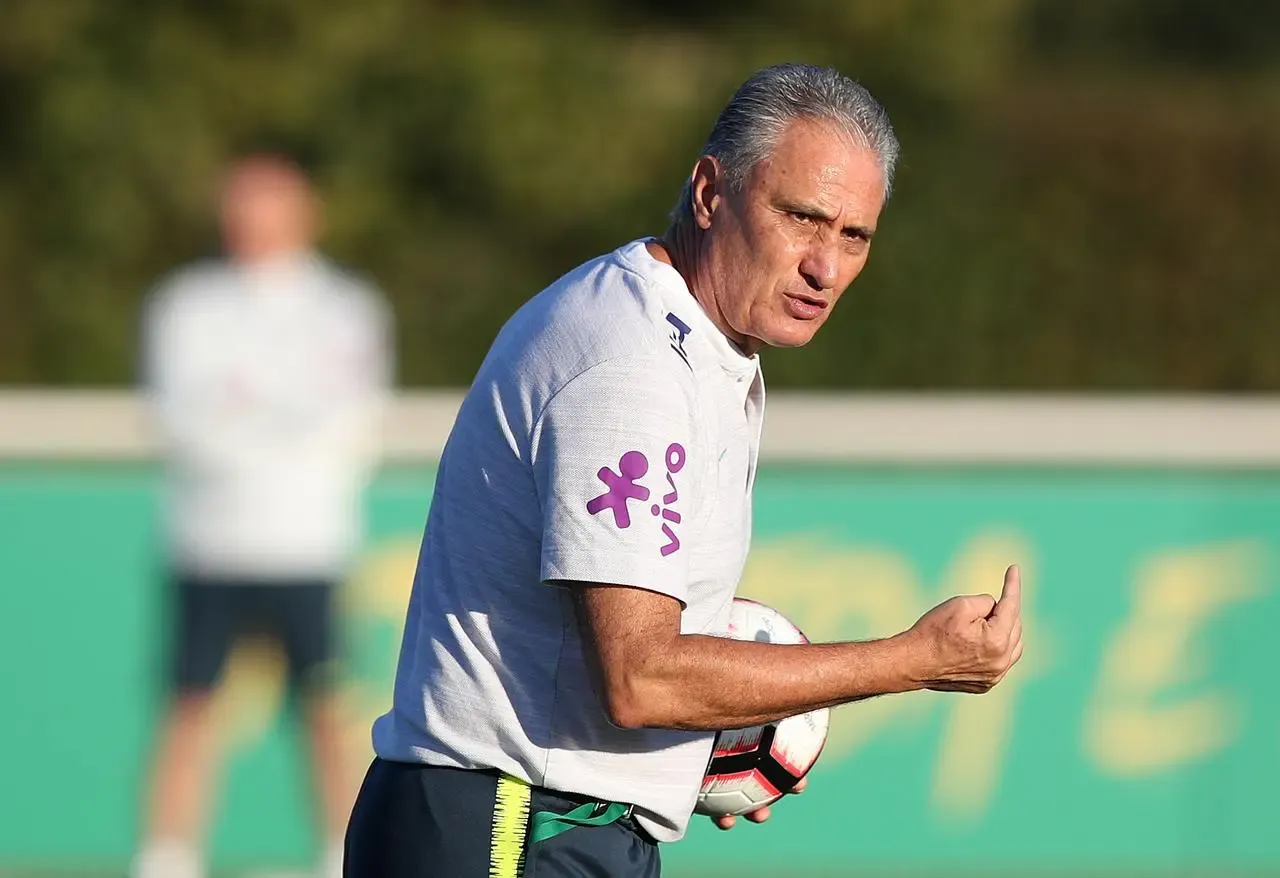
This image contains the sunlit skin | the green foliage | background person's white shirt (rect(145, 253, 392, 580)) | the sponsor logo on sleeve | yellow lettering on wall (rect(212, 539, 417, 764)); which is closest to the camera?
the sponsor logo on sleeve

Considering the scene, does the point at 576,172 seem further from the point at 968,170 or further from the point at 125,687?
the point at 125,687

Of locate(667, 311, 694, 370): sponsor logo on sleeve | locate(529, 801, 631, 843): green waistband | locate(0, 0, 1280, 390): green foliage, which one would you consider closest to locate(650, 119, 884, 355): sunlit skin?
locate(667, 311, 694, 370): sponsor logo on sleeve

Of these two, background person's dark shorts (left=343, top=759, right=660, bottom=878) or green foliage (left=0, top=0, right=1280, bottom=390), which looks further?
green foliage (left=0, top=0, right=1280, bottom=390)

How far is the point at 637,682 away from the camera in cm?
262

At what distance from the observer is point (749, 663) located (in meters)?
2.67

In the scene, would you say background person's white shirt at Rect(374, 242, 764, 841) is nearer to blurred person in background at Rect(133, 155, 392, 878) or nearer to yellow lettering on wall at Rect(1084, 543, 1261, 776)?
blurred person in background at Rect(133, 155, 392, 878)

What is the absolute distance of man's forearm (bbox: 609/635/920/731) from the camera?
2637mm

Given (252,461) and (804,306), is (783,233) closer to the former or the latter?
(804,306)

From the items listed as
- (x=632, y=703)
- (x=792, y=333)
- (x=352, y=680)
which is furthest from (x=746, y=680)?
(x=352, y=680)

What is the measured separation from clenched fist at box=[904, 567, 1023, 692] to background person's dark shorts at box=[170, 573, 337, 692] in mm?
3436

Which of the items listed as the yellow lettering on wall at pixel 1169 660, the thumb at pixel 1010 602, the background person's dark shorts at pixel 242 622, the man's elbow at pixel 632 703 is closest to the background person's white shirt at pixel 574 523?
the man's elbow at pixel 632 703

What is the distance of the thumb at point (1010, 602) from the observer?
9.12 ft

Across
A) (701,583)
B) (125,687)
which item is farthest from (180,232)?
(701,583)

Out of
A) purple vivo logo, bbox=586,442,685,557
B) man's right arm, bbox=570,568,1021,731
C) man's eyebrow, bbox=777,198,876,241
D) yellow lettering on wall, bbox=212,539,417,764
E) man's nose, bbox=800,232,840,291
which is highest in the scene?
man's eyebrow, bbox=777,198,876,241
